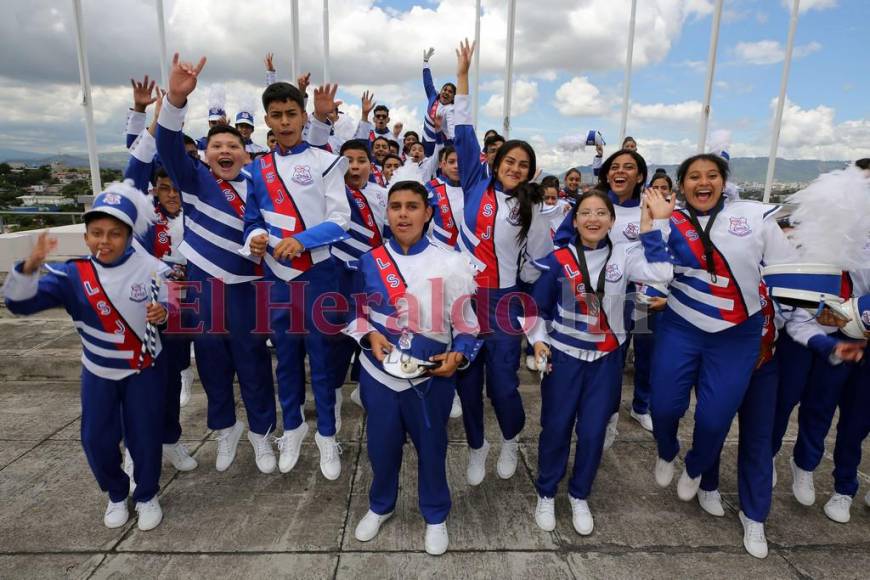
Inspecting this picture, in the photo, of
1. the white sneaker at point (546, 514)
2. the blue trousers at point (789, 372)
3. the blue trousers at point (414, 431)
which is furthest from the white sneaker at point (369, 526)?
the blue trousers at point (789, 372)

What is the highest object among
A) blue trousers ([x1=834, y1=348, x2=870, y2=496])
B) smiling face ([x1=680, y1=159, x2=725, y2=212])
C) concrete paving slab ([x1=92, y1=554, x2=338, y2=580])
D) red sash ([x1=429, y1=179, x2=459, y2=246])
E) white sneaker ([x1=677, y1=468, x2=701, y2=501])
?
smiling face ([x1=680, y1=159, x2=725, y2=212])

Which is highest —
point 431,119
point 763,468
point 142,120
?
point 431,119

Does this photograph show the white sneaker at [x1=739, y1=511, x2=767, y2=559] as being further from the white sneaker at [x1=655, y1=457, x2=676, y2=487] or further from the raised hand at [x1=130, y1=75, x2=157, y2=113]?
the raised hand at [x1=130, y1=75, x2=157, y2=113]

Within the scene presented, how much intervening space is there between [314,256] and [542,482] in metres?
1.93

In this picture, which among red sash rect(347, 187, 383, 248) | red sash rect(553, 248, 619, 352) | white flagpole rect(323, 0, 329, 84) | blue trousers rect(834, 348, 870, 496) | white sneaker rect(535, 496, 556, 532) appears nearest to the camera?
red sash rect(553, 248, 619, 352)

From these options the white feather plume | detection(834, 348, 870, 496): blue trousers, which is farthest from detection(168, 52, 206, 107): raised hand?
detection(834, 348, 870, 496): blue trousers

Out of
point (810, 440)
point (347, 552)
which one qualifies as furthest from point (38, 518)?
point (810, 440)

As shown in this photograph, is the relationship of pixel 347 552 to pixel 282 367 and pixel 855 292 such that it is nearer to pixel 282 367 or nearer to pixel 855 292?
pixel 282 367

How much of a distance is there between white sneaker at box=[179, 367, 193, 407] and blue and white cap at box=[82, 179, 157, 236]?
239cm

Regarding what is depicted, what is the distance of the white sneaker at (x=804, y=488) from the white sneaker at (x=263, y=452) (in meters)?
3.42

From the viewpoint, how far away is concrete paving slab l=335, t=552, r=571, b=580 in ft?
8.05

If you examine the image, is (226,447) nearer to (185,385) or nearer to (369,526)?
(369,526)

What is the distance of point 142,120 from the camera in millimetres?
3541

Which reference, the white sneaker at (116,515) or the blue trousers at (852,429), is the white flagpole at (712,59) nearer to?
the blue trousers at (852,429)
